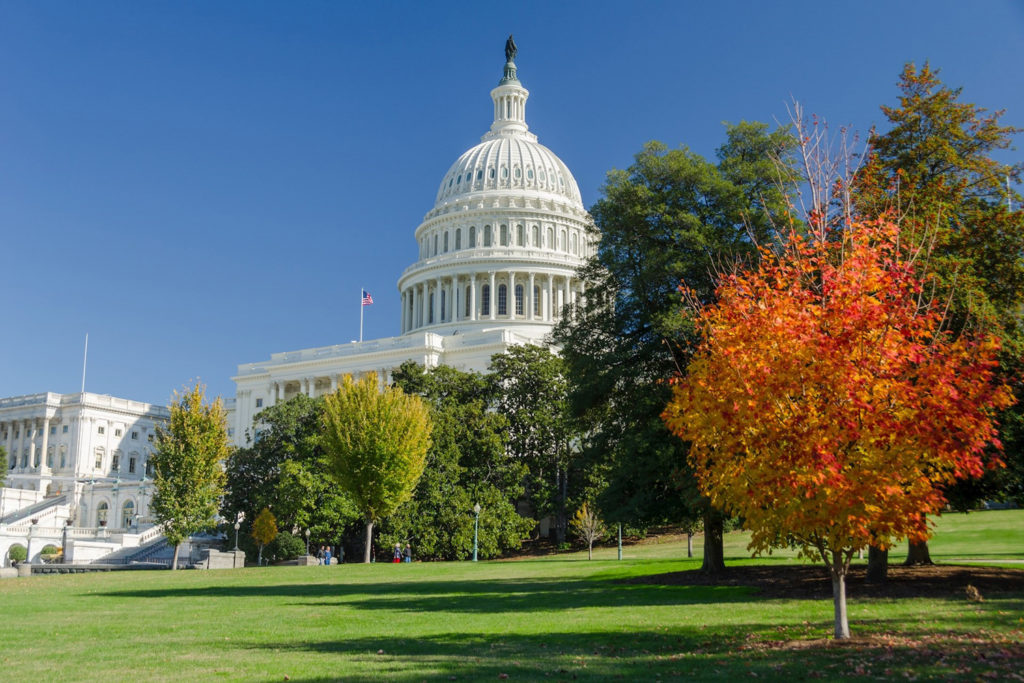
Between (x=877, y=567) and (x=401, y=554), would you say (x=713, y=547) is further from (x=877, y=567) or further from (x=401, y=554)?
(x=401, y=554)

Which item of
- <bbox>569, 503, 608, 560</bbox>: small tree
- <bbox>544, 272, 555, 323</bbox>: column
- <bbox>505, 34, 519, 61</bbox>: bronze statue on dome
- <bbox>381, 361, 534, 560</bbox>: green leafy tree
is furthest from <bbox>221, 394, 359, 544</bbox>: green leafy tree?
<bbox>505, 34, 519, 61</bbox>: bronze statue on dome

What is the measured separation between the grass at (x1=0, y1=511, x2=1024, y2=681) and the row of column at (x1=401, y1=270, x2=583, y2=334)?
8508 centimetres

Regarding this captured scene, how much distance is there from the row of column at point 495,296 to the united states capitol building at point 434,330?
175 millimetres

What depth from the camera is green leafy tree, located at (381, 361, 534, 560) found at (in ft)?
179

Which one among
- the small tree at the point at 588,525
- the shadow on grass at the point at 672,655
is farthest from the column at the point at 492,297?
the shadow on grass at the point at 672,655

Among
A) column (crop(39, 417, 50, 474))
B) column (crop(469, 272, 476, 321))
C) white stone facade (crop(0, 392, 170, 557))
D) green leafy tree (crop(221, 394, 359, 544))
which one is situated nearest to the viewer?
green leafy tree (crop(221, 394, 359, 544))

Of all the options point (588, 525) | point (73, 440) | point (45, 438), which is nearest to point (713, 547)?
point (588, 525)

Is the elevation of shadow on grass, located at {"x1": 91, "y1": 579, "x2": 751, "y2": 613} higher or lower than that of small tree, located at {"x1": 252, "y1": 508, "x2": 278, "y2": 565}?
lower

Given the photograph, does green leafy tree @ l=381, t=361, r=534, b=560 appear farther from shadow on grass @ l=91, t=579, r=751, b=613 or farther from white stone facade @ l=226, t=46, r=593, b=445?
white stone facade @ l=226, t=46, r=593, b=445

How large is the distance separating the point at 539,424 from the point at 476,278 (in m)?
56.6

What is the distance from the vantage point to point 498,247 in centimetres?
11781

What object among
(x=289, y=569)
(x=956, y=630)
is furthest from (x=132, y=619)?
(x=289, y=569)

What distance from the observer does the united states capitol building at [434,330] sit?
10138cm

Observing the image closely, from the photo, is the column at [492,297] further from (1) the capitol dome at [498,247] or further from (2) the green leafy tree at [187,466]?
(2) the green leafy tree at [187,466]
